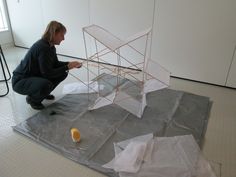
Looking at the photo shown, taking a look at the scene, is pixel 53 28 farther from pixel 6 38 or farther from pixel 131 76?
pixel 6 38

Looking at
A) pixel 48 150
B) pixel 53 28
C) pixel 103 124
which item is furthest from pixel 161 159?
pixel 53 28

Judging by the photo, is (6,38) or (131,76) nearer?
(131,76)

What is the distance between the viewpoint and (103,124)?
1899mm

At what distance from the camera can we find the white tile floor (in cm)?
145

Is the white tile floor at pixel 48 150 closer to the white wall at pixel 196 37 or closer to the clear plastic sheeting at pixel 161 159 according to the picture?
the clear plastic sheeting at pixel 161 159

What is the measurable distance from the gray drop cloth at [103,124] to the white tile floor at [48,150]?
58 millimetres

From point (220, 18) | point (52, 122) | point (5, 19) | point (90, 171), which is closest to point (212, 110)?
point (220, 18)

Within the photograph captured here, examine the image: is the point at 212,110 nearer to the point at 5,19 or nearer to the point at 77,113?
the point at 77,113

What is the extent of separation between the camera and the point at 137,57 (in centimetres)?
304

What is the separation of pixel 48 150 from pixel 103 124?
503 mm

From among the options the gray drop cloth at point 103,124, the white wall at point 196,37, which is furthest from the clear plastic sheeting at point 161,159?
the white wall at point 196,37

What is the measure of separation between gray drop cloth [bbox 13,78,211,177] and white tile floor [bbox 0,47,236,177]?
0.06 metres

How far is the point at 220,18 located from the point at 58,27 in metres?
1.73

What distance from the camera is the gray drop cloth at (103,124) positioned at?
162 centimetres
